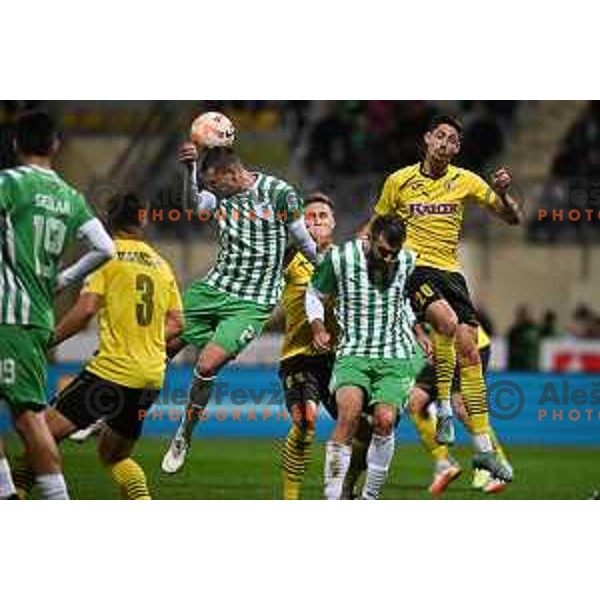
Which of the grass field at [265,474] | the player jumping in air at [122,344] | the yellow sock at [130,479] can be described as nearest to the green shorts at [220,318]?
the grass field at [265,474]

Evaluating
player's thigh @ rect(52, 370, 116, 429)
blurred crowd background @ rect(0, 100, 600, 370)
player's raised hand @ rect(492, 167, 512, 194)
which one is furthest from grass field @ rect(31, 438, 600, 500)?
player's raised hand @ rect(492, 167, 512, 194)

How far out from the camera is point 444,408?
12898 millimetres

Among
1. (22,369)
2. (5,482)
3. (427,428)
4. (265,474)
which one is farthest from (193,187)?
(265,474)

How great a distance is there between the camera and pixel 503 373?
19.4 m

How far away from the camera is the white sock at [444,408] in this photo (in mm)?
12844

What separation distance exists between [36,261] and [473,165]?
30.1 ft

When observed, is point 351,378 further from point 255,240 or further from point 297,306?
point 255,240

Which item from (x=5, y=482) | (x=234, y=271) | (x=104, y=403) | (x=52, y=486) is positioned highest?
(x=234, y=271)

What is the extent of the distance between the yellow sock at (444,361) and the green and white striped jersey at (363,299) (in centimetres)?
114

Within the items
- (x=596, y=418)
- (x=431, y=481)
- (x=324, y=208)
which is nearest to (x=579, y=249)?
(x=596, y=418)

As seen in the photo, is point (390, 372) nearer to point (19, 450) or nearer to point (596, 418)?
point (19, 450)

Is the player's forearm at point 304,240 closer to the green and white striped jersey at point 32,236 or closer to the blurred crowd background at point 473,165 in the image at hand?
the green and white striped jersey at point 32,236

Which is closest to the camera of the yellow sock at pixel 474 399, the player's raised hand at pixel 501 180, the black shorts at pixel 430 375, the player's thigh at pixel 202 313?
A: the player's raised hand at pixel 501 180

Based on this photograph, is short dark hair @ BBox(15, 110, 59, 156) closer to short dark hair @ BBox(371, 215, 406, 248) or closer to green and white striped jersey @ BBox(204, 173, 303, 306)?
short dark hair @ BBox(371, 215, 406, 248)
